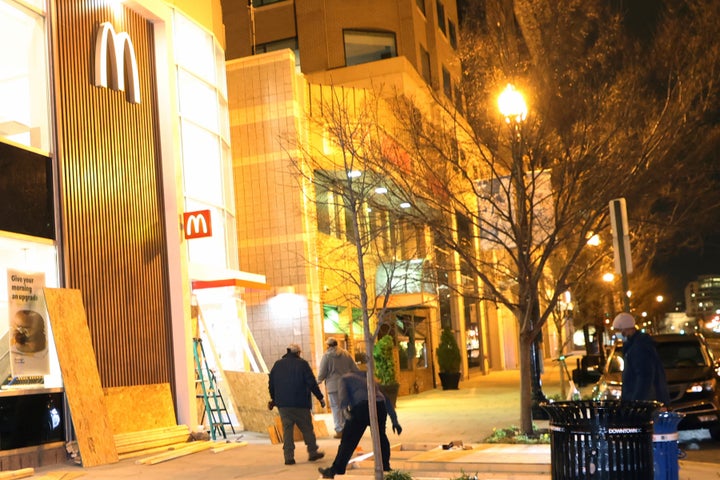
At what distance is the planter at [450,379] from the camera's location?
102ft

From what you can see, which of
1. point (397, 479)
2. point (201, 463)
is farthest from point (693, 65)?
point (201, 463)

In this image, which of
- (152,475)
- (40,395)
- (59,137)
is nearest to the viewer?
(152,475)

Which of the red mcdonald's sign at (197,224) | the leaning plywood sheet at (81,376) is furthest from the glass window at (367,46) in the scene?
the leaning plywood sheet at (81,376)

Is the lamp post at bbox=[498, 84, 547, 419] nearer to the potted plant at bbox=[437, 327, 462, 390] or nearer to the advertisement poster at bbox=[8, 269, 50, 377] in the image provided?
the advertisement poster at bbox=[8, 269, 50, 377]

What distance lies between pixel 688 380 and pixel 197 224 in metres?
9.43

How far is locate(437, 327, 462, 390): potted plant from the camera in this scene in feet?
102

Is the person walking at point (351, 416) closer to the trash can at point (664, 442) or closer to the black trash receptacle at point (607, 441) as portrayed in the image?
the trash can at point (664, 442)

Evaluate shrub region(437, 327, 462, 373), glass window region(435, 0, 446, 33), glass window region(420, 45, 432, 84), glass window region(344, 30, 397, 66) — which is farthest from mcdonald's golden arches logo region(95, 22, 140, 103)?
glass window region(435, 0, 446, 33)

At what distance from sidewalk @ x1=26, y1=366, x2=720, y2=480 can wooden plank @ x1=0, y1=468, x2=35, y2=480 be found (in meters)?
0.20

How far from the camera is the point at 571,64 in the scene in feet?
50.0

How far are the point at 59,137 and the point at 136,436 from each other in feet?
16.5

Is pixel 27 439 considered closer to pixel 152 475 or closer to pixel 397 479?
pixel 152 475

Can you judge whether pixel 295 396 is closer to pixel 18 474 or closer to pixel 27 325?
pixel 18 474

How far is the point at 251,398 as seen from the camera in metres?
18.8
